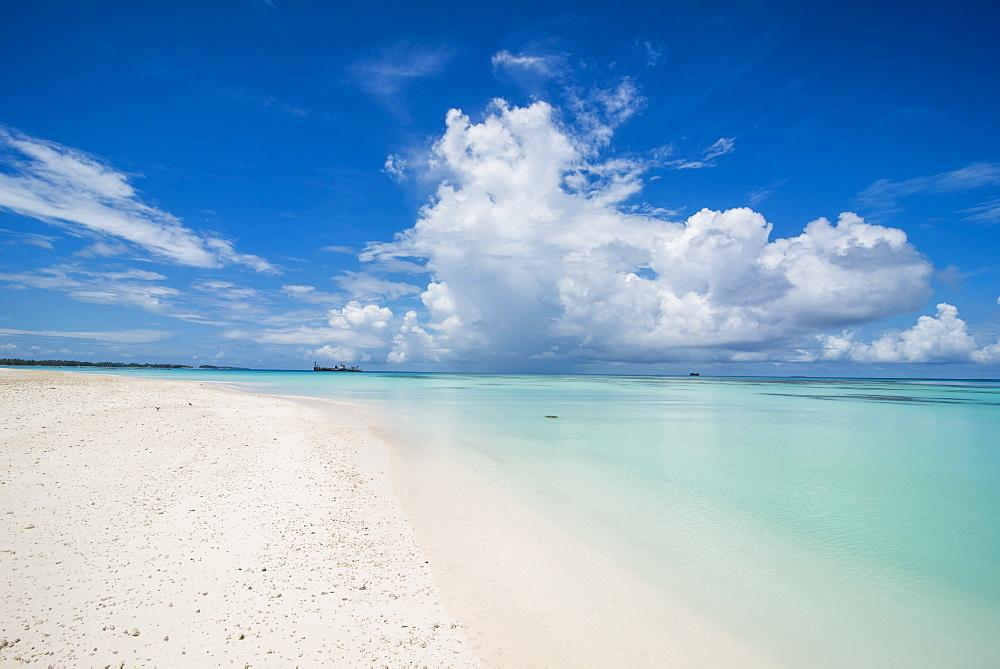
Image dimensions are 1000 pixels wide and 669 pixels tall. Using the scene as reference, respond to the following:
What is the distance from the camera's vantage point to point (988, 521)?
10.0 m

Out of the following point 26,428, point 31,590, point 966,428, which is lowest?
point 966,428

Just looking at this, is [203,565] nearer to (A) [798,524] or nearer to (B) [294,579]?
(B) [294,579]

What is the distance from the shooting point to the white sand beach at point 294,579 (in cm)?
428

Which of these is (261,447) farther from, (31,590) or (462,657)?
(462,657)

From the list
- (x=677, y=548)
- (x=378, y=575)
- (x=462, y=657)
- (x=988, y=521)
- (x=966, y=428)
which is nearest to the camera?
(x=462, y=657)

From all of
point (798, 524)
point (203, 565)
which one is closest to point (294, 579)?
point (203, 565)

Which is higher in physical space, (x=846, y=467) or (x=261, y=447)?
(x=261, y=447)

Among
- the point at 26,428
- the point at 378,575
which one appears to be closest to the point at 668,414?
the point at 378,575

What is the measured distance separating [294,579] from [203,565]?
1.22 metres

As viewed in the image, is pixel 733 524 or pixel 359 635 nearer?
pixel 359 635

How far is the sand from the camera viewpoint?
164 inches

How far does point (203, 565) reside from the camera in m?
5.62

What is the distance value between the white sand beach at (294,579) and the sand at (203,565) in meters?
0.02

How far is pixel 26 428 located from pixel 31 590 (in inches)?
457
